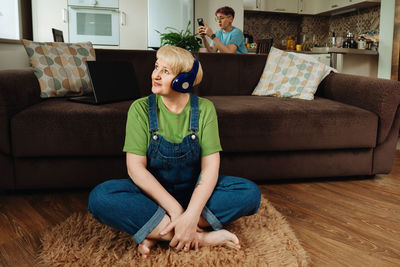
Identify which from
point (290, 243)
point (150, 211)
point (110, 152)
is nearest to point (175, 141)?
point (150, 211)

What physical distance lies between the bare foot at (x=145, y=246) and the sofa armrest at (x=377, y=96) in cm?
146

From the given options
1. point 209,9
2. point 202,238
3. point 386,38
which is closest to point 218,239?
point 202,238

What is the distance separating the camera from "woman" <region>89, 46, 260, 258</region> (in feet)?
3.76

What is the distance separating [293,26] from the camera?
20.0 feet

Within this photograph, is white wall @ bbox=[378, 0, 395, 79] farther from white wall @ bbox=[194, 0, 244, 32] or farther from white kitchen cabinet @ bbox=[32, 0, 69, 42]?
white kitchen cabinet @ bbox=[32, 0, 69, 42]

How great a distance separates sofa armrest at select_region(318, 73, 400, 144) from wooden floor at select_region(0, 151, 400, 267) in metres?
0.35

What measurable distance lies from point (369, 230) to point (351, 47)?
355cm

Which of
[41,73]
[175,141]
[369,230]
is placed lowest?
[369,230]

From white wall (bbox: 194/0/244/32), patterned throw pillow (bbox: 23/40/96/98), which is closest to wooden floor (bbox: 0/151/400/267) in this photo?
patterned throw pillow (bbox: 23/40/96/98)

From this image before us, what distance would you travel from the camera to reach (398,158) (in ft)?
8.54

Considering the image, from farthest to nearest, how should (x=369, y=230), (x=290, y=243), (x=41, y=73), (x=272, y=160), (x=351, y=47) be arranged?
(x=351, y=47) → (x=41, y=73) → (x=272, y=160) → (x=369, y=230) → (x=290, y=243)

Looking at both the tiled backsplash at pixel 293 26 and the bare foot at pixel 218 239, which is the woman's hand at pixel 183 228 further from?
the tiled backsplash at pixel 293 26

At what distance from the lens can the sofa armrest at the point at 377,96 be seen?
198 cm

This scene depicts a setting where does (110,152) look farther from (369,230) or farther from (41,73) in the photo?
(369,230)
